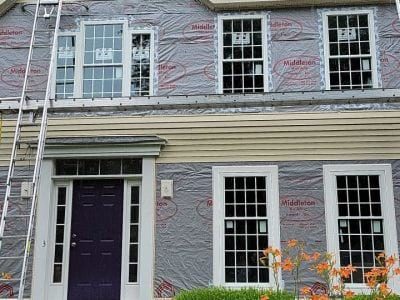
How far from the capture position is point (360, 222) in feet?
30.9

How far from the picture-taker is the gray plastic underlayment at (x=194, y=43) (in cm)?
1003

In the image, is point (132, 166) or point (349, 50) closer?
point (132, 166)

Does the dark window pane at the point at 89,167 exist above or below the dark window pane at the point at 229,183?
above

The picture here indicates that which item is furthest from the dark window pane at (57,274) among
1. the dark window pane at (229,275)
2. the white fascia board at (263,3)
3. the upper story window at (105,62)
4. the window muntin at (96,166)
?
the white fascia board at (263,3)

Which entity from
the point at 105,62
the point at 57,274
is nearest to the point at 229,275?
the point at 57,274

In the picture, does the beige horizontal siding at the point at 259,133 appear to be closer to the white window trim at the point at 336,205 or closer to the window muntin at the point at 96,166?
the white window trim at the point at 336,205

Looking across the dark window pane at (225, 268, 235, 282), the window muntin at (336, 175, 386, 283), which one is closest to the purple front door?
the dark window pane at (225, 268, 235, 282)

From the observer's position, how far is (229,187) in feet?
31.9

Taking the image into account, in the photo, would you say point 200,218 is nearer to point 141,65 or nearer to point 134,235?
point 134,235

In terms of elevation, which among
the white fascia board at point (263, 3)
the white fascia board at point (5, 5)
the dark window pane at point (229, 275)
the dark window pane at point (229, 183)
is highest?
the white fascia board at point (5, 5)

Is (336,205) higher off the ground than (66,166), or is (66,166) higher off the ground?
(66,166)

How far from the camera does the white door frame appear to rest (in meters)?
9.39

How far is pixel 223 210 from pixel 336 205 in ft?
6.31

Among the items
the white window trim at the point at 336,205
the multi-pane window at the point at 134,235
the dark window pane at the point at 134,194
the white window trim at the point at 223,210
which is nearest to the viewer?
the white window trim at the point at 336,205
